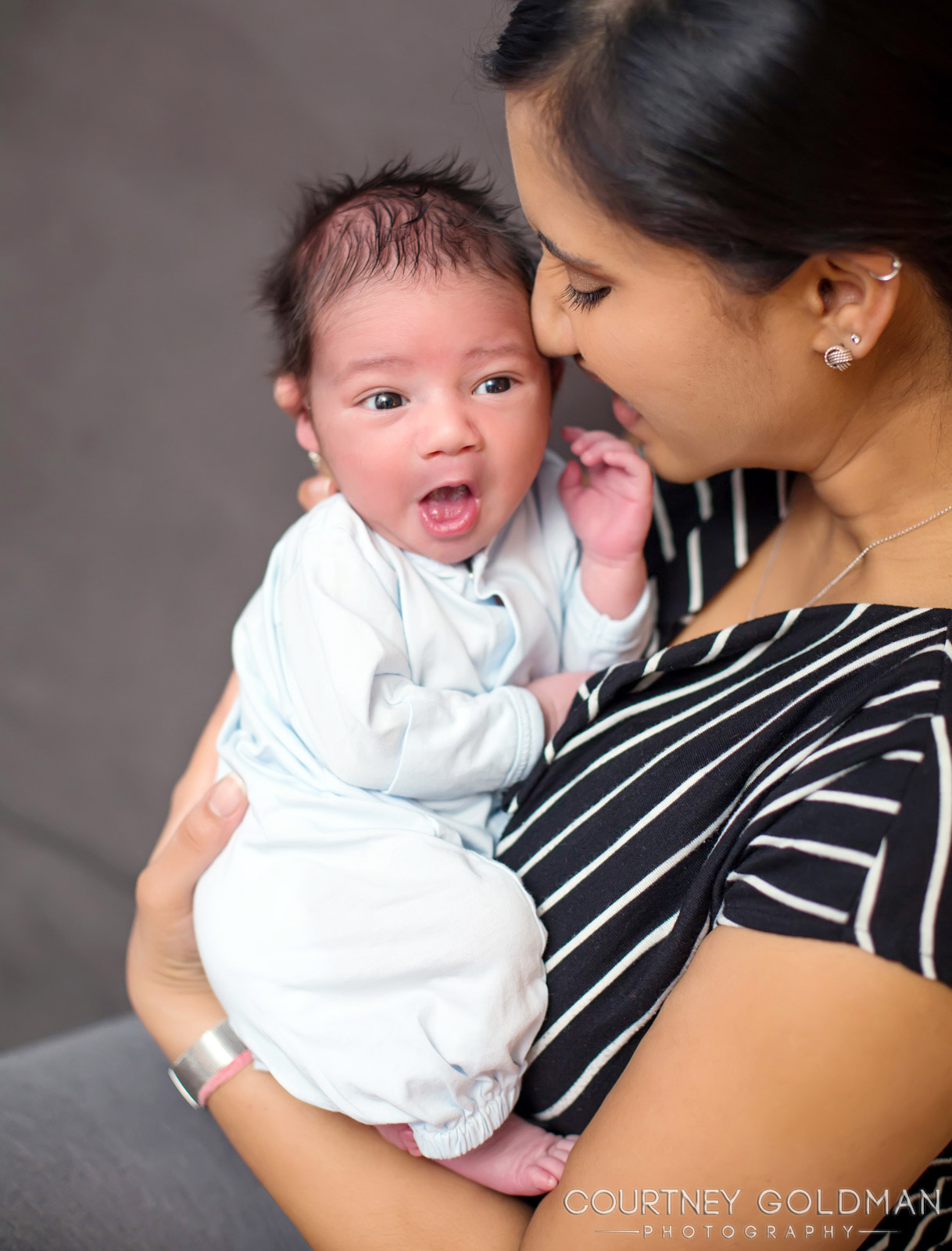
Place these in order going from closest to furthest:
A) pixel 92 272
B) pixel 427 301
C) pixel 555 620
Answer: pixel 427 301
pixel 555 620
pixel 92 272

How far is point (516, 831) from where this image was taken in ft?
3.70

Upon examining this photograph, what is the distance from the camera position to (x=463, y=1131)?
101 centimetres

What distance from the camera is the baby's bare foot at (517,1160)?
3.40 feet

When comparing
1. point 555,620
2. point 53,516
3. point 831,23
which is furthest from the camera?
point 53,516

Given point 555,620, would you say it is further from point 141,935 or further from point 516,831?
point 141,935

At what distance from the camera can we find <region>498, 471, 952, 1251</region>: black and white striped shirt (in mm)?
764

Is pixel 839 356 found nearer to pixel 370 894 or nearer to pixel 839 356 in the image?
pixel 839 356

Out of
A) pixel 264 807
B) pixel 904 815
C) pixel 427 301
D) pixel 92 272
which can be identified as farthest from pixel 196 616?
pixel 904 815

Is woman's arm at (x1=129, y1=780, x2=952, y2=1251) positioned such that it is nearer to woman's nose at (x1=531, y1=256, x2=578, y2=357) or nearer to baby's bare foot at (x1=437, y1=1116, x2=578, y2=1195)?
baby's bare foot at (x1=437, y1=1116, x2=578, y2=1195)

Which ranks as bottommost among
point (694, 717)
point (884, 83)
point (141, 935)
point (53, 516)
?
point (141, 935)

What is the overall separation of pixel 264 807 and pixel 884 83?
3.25ft

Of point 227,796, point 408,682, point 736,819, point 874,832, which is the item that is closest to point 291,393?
point 408,682

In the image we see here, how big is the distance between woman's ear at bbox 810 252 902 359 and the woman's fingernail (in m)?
0.87

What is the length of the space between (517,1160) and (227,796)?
0.56 meters
